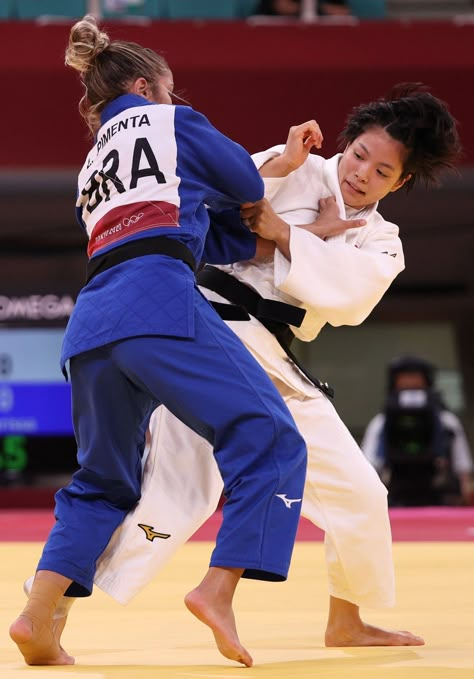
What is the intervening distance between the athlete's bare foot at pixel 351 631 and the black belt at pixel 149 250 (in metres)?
0.81

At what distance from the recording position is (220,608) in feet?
6.58

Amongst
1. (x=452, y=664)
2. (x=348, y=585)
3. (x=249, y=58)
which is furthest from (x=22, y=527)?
(x=452, y=664)

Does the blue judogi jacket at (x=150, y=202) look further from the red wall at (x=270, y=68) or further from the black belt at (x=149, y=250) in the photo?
the red wall at (x=270, y=68)

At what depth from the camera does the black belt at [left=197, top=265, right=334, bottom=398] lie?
2434mm

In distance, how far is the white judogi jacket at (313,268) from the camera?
7.72ft

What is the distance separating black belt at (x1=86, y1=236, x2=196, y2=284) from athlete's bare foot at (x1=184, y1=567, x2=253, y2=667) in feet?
1.83

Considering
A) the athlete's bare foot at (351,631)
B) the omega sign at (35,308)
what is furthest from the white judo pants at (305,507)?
the omega sign at (35,308)

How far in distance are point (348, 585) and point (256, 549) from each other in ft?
1.50

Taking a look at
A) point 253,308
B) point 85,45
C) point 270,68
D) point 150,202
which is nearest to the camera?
point 150,202

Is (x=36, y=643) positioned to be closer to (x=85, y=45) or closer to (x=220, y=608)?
(x=220, y=608)

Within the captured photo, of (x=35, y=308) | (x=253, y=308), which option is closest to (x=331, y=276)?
(x=253, y=308)

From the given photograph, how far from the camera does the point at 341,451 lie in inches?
94.3

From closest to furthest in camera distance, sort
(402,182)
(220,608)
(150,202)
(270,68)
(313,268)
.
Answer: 1. (220,608)
2. (150,202)
3. (313,268)
4. (402,182)
5. (270,68)

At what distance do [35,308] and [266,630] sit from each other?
5.33 metres
